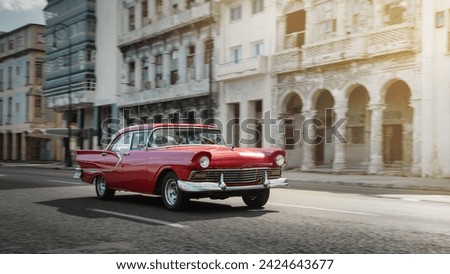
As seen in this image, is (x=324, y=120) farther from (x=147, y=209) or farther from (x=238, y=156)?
(x=238, y=156)

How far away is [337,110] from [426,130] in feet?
18.4

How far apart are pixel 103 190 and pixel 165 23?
27861 millimetres

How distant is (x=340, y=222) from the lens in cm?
730

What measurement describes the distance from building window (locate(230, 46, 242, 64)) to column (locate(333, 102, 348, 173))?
7599 millimetres

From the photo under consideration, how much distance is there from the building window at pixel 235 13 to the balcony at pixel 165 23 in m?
1.37

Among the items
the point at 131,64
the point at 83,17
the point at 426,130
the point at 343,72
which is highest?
the point at 83,17

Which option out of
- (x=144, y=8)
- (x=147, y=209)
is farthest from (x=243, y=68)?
(x=147, y=209)

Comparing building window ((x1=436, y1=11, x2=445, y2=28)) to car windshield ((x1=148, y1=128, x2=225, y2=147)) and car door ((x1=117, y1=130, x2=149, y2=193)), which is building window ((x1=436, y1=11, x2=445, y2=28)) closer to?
car windshield ((x1=148, y1=128, x2=225, y2=147))

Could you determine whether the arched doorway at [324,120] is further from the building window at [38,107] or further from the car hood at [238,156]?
the building window at [38,107]

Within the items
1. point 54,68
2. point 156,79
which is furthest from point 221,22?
point 54,68

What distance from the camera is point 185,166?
328 inches

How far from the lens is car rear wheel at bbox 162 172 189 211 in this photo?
335 inches
